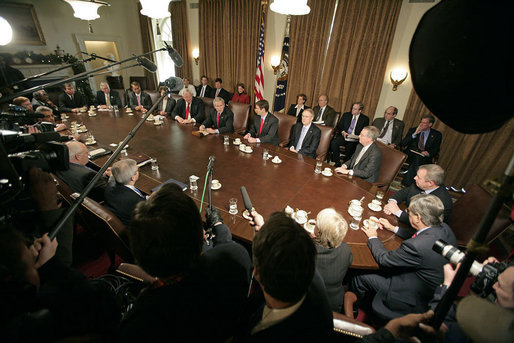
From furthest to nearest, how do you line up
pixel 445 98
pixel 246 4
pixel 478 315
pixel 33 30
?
1. pixel 33 30
2. pixel 246 4
3. pixel 445 98
4. pixel 478 315

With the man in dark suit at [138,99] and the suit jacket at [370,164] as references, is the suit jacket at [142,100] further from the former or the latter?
the suit jacket at [370,164]

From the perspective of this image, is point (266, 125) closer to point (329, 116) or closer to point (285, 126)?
point (285, 126)

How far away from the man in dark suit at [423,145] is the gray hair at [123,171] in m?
4.64

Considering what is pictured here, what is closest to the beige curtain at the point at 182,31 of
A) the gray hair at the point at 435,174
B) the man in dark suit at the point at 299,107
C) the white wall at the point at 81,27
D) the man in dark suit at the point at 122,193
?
the white wall at the point at 81,27

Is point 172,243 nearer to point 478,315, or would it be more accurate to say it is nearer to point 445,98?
point 478,315

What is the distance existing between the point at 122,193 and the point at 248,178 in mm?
1237

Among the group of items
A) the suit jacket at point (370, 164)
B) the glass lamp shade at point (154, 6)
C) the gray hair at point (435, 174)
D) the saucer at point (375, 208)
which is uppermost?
the glass lamp shade at point (154, 6)

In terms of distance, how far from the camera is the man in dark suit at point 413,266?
162cm

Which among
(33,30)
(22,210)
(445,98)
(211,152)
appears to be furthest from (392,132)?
(33,30)

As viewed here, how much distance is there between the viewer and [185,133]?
3.90 m

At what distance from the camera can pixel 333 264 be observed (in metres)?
1.51

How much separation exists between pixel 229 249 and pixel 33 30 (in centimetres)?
938

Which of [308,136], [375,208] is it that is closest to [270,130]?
[308,136]

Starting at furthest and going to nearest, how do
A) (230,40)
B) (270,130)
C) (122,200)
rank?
(230,40) < (270,130) < (122,200)
